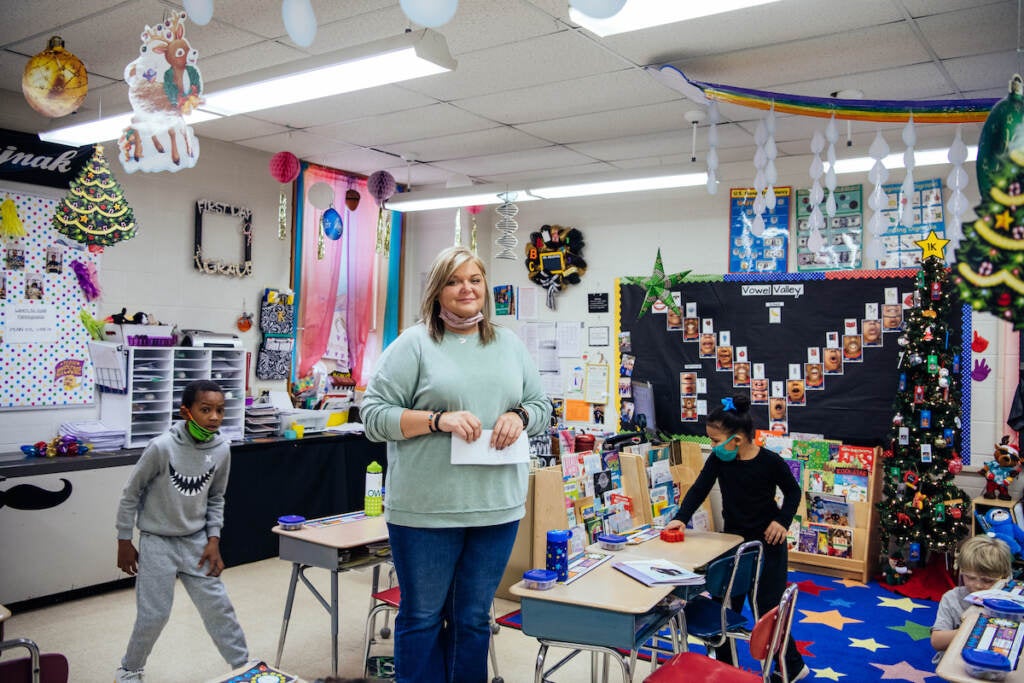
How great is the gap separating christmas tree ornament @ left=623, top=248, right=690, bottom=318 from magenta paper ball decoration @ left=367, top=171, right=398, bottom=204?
2431mm

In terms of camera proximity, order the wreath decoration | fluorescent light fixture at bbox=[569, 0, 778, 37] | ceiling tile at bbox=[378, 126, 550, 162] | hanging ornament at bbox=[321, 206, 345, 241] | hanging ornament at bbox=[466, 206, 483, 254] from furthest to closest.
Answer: the wreath decoration → hanging ornament at bbox=[466, 206, 483, 254] → hanging ornament at bbox=[321, 206, 345, 241] → ceiling tile at bbox=[378, 126, 550, 162] → fluorescent light fixture at bbox=[569, 0, 778, 37]

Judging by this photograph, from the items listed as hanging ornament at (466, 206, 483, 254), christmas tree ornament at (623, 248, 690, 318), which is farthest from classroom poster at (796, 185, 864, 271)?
hanging ornament at (466, 206, 483, 254)

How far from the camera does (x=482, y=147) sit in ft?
21.2

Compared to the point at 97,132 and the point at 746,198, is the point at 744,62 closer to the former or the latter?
the point at 746,198

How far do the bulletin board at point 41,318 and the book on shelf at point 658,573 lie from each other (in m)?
4.17

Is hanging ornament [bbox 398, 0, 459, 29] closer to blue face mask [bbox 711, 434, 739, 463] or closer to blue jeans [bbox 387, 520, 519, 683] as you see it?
blue jeans [bbox 387, 520, 519, 683]

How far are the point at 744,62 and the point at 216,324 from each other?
4404 mm

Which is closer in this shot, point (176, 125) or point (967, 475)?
point (176, 125)

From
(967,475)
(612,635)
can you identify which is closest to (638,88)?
(612,635)

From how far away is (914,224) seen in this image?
6.14 meters

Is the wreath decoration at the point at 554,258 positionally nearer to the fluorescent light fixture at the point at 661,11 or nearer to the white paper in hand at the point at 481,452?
the fluorescent light fixture at the point at 661,11

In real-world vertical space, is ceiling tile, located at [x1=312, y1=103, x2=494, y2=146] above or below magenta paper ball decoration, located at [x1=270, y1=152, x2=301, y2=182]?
above

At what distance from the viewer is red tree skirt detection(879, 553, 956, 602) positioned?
5.49 meters

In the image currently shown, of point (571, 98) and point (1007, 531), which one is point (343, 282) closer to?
point (571, 98)
